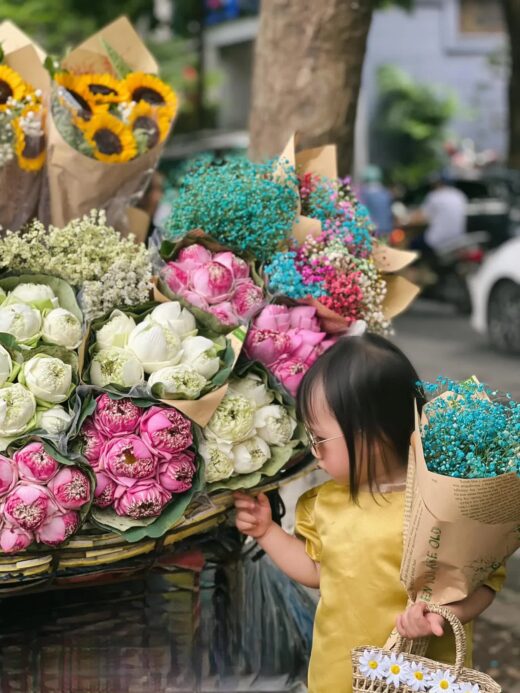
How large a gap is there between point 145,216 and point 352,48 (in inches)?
56.4

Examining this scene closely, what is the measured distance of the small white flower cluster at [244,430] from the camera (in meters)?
2.69

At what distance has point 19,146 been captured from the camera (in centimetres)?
312

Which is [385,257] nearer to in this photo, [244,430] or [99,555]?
[244,430]

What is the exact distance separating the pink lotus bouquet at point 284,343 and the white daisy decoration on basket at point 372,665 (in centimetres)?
90

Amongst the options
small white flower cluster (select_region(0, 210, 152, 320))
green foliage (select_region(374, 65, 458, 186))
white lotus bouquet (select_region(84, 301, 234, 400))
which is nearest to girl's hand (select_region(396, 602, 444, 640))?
white lotus bouquet (select_region(84, 301, 234, 400))

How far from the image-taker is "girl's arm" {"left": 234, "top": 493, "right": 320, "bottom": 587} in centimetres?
261

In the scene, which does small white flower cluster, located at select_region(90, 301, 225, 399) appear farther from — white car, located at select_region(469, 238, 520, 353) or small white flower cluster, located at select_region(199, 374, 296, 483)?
white car, located at select_region(469, 238, 520, 353)

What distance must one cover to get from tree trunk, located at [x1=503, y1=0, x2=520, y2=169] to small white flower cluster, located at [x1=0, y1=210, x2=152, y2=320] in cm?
1130

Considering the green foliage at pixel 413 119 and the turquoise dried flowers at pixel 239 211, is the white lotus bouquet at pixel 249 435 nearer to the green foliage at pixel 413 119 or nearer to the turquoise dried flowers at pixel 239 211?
the turquoise dried flowers at pixel 239 211

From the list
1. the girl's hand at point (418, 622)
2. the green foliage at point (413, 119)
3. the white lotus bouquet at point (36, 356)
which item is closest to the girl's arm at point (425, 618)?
the girl's hand at point (418, 622)

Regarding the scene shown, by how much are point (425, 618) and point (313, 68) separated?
9.55 ft

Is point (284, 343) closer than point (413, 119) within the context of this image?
Yes

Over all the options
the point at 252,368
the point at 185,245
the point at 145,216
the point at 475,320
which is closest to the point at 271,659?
the point at 252,368

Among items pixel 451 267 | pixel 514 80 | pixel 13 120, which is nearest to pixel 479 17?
pixel 514 80
